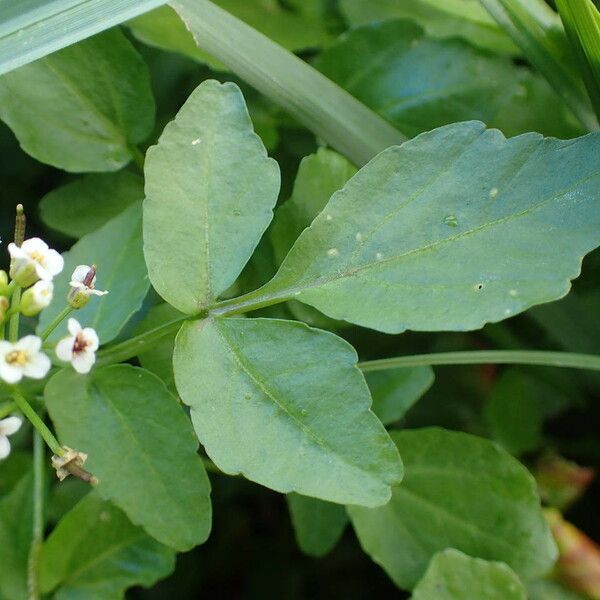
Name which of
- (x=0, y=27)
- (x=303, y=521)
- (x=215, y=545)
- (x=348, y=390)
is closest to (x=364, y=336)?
(x=303, y=521)

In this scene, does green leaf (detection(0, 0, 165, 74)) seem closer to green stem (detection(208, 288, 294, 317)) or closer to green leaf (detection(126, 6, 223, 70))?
green leaf (detection(126, 6, 223, 70))

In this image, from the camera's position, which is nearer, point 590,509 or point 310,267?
point 310,267

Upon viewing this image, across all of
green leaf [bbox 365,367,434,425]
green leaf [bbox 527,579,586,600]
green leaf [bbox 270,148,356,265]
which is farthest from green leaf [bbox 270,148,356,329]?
green leaf [bbox 527,579,586,600]

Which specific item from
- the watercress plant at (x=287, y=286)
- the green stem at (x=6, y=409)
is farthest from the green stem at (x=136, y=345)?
the green stem at (x=6, y=409)

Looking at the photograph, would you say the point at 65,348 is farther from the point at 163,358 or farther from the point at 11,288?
the point at 163,358

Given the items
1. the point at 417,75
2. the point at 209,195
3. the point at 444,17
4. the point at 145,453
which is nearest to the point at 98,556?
the point at 145,453

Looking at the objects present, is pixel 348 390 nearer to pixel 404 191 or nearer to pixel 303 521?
pixel 404 191

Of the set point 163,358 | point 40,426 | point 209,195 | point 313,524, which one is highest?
point 209,195
